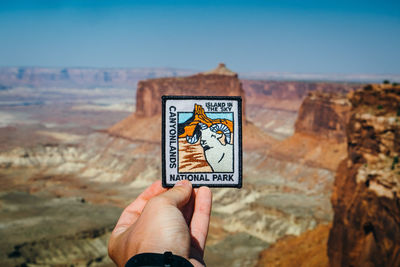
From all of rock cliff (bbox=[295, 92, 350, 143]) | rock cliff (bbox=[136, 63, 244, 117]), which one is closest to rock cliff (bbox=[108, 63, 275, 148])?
rock cliff (bbox=[136, 63, 244, 117])

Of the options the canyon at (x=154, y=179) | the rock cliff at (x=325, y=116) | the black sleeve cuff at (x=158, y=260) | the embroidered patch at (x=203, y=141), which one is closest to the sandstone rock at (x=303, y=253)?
the canyon at (x=154, y=179)

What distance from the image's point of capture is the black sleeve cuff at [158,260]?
9.01 feet

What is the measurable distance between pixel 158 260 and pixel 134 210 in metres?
1.29

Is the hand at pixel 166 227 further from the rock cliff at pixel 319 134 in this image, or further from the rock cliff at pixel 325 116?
the rock cliff at pixel 325 116

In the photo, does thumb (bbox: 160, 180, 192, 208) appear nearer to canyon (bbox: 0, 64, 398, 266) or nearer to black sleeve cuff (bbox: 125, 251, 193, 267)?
black sleeve cuff (bbox: 125, 251, 193, 267)

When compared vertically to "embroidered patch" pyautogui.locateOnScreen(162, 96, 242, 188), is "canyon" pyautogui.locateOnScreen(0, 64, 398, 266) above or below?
below

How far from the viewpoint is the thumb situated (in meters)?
3.60

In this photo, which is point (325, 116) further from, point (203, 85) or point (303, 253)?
point (303, 253)

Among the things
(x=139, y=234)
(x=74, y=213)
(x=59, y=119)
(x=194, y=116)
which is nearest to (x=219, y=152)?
(x=194, y=116)

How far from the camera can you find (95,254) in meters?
27.5

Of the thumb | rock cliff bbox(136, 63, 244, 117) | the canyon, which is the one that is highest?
rock cliff bbox(136, 63, 244, 117)

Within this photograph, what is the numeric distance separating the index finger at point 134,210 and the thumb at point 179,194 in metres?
0.34

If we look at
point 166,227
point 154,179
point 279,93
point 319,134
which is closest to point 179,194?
point 166,227

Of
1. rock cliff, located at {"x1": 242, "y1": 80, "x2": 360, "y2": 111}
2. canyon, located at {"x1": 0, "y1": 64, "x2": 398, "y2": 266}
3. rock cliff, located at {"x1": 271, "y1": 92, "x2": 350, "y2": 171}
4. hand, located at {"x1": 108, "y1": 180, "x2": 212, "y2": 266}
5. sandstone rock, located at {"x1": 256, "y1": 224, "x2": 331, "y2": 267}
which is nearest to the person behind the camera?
hand, located at {"x1": 108, "y1": 180, "x2": 212, "y2": 266}
